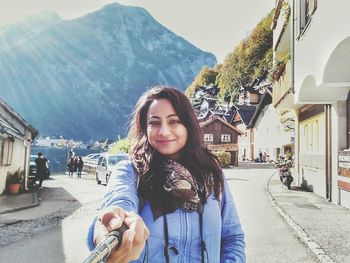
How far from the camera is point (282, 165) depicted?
1900 centimetres

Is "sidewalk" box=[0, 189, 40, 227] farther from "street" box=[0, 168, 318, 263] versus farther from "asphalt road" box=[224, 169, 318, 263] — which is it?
"asphalt road" box=[224, 169, 318, 263]

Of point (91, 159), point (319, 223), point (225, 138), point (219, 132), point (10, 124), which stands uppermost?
point (219, 132)

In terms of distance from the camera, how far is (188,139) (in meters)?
2.25

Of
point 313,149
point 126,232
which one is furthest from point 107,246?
point 313,149

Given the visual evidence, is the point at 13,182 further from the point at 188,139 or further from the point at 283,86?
the point at 188,139

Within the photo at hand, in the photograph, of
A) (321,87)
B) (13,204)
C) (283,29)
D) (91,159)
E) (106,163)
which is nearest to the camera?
(321,87)

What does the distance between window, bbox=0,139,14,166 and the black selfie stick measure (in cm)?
1745

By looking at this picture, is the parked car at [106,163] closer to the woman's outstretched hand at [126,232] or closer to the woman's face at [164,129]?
the woman's face at [164,129]

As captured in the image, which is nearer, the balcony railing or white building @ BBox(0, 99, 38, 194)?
the balcony railing

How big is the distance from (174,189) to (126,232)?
28.8 inches

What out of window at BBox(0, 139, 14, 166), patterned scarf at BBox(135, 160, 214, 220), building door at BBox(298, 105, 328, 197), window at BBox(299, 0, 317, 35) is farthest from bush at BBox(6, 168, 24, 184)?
patterned scarf at BBox(135, 160, 214, 220)

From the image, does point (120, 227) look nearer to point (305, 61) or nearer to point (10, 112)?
point (305, 61)

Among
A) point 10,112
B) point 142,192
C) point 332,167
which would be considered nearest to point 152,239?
point 142,192

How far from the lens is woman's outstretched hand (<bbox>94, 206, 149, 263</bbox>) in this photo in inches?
46.2
